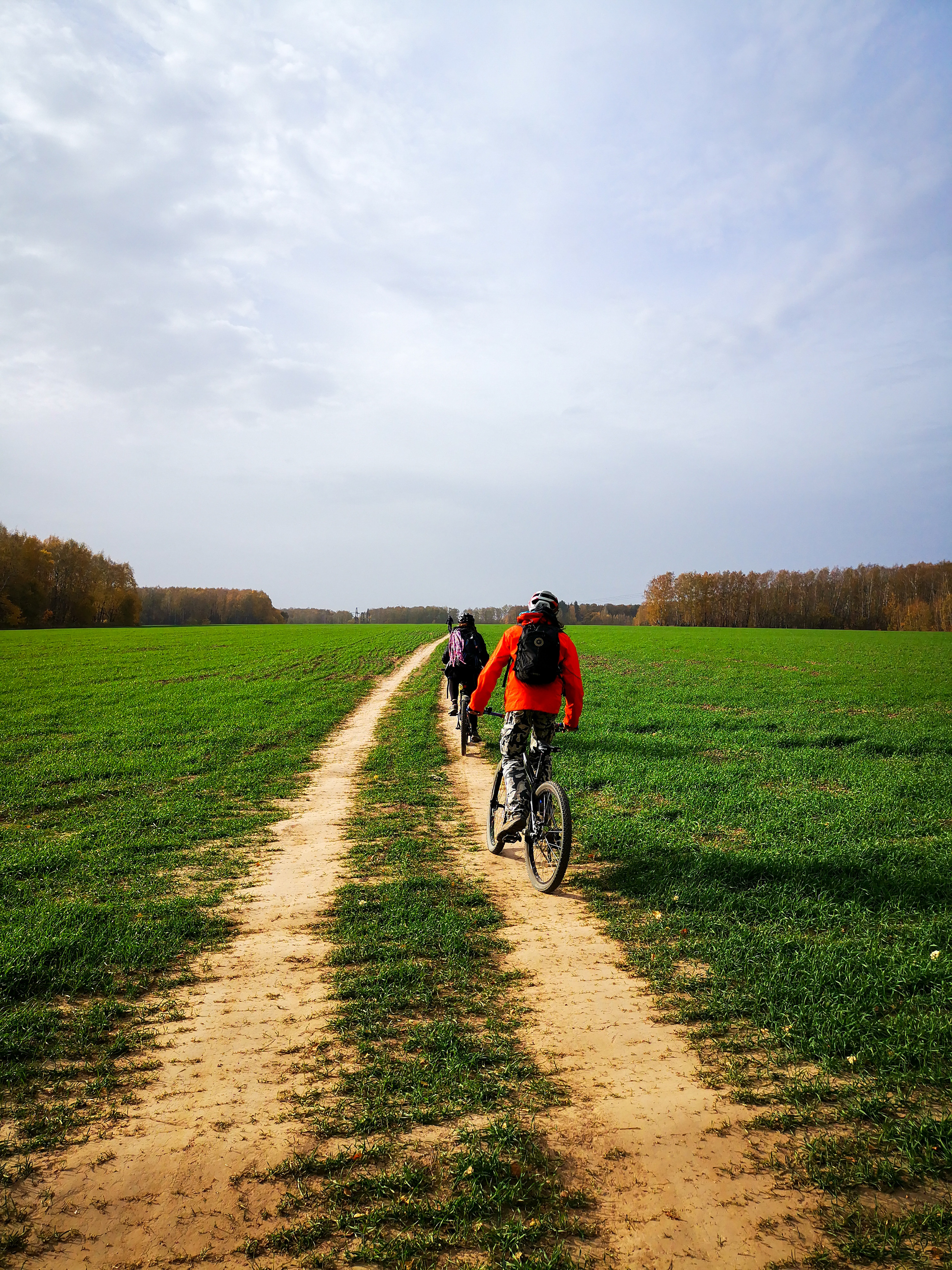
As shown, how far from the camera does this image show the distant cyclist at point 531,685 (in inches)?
266

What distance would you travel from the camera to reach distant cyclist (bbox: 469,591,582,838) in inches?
266

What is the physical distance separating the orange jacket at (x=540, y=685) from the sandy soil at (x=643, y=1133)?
2383 millimetres

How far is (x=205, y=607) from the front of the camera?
134875 mm

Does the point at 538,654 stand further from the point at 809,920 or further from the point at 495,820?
the point at 809,920

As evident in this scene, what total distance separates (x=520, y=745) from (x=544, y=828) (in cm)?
92

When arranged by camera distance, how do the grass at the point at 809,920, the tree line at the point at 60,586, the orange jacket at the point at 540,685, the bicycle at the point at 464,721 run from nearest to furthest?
the grass at the point at 809,920, the orange jacket at the point at 540,685, the bicycle at the point at 464,721, the tree line at the point at 60,586

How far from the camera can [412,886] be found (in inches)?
256

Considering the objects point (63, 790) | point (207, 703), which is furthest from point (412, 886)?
point (207, 703)

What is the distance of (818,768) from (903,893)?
557 cm

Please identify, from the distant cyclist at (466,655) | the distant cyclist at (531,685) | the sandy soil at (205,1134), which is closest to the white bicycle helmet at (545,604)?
the distant cyclist at (531,685)

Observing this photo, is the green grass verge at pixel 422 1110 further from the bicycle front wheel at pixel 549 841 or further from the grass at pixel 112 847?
the grass at pixel 112 847

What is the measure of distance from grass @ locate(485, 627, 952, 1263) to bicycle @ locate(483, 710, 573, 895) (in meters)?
0.50

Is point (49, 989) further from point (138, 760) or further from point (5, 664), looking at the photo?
point (5, 664)

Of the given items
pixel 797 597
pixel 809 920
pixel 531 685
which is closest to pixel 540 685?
pixel 531 685
